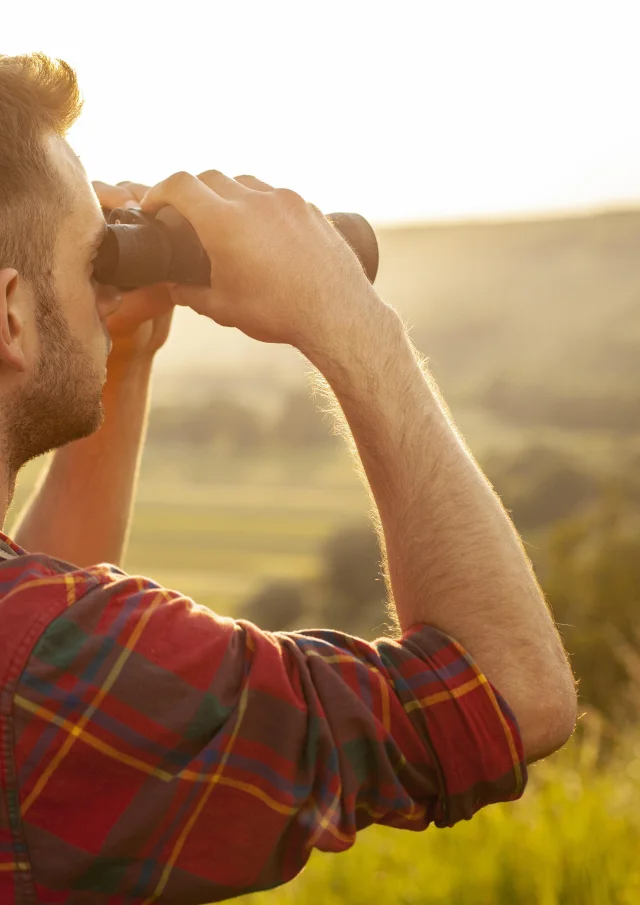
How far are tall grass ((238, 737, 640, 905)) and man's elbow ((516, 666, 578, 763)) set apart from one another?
1760 mm

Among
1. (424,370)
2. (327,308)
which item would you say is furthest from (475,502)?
(327,308)

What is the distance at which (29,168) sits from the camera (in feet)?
4.84

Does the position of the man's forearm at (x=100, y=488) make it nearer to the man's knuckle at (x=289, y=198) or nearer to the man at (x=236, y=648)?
the man at (x=236, y=648)

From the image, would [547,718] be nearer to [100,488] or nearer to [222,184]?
[222,184]

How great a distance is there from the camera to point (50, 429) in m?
1.51

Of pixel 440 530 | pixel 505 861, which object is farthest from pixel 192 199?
pixel 505 861

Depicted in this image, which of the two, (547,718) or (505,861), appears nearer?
(547,718)

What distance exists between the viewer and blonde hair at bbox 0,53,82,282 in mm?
1441

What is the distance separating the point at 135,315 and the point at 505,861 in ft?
6.82

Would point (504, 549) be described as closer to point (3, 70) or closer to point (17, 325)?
point (17, 325)

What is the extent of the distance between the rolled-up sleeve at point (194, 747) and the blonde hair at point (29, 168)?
52 centimetres

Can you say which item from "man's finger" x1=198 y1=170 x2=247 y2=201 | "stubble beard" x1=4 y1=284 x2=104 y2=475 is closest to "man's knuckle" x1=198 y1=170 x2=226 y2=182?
"man's finger" x1=198 y1=170 x2=247 y2=201

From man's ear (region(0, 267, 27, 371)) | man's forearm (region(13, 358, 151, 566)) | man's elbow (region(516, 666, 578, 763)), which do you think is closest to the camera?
man's elbow (region(516, 666, 578, 763))

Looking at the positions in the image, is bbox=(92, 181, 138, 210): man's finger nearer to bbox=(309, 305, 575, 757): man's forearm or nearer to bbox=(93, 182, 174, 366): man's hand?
bbox=(93, 182, 174, 366): man's hand
